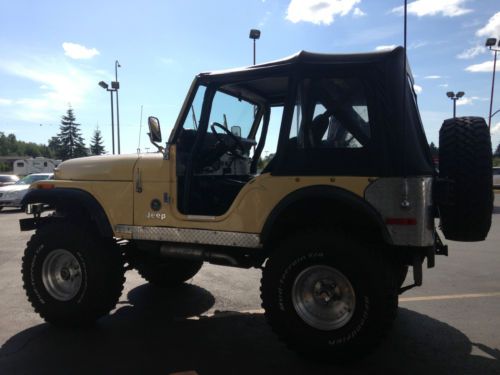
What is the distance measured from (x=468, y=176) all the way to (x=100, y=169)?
343cm

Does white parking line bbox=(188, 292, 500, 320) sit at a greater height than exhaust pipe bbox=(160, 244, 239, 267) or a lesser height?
lesser

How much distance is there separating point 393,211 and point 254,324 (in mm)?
2008

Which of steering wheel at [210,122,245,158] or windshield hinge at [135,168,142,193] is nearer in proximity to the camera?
windshield hinge at [135,168,142,193]

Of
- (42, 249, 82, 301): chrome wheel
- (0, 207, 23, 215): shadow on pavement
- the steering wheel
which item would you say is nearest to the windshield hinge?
the steering wheel

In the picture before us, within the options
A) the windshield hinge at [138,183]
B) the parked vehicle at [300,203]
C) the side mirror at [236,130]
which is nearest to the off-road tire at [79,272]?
the parked vehicle at [300,203]


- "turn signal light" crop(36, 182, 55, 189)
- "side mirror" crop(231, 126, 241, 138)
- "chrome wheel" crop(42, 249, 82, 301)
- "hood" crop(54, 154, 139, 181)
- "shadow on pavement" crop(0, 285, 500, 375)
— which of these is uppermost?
"side mirror" crop(231, 126, 241, 138)

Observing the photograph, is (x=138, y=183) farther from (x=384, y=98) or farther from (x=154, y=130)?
(x=384, y=98)

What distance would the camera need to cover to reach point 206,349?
Answer: 3898 millimetres

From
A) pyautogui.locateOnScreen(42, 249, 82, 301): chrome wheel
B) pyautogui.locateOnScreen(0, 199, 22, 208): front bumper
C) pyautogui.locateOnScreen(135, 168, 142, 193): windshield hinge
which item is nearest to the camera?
pyautogui.locateOnScreen(135, 168, 142, 193): windshield hinge

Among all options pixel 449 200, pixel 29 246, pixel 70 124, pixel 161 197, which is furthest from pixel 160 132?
pixel 70 124

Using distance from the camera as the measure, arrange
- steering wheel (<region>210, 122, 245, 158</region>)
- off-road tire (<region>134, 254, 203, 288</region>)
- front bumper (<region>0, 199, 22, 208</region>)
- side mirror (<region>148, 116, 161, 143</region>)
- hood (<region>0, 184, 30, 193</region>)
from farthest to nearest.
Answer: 1. hood (<region>0, 184, 30, 193</region>)
2. front bumper (<region>0, 199, 22, 208</region>)
3. off-road tire (<region>134, 254, 203, 288</region>)
4. steering wheel (<region>210, 122, 245, 158</region>)
5. side mirror (<region>148, 116, 161, 143</region>)

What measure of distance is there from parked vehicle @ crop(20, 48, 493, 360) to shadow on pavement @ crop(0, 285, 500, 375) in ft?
0.88

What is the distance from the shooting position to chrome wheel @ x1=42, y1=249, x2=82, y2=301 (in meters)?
4.61

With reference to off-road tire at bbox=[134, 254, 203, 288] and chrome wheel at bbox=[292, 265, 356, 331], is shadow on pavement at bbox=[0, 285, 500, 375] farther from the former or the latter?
off-road tire at bbox=[134, 254, 203, 288]
